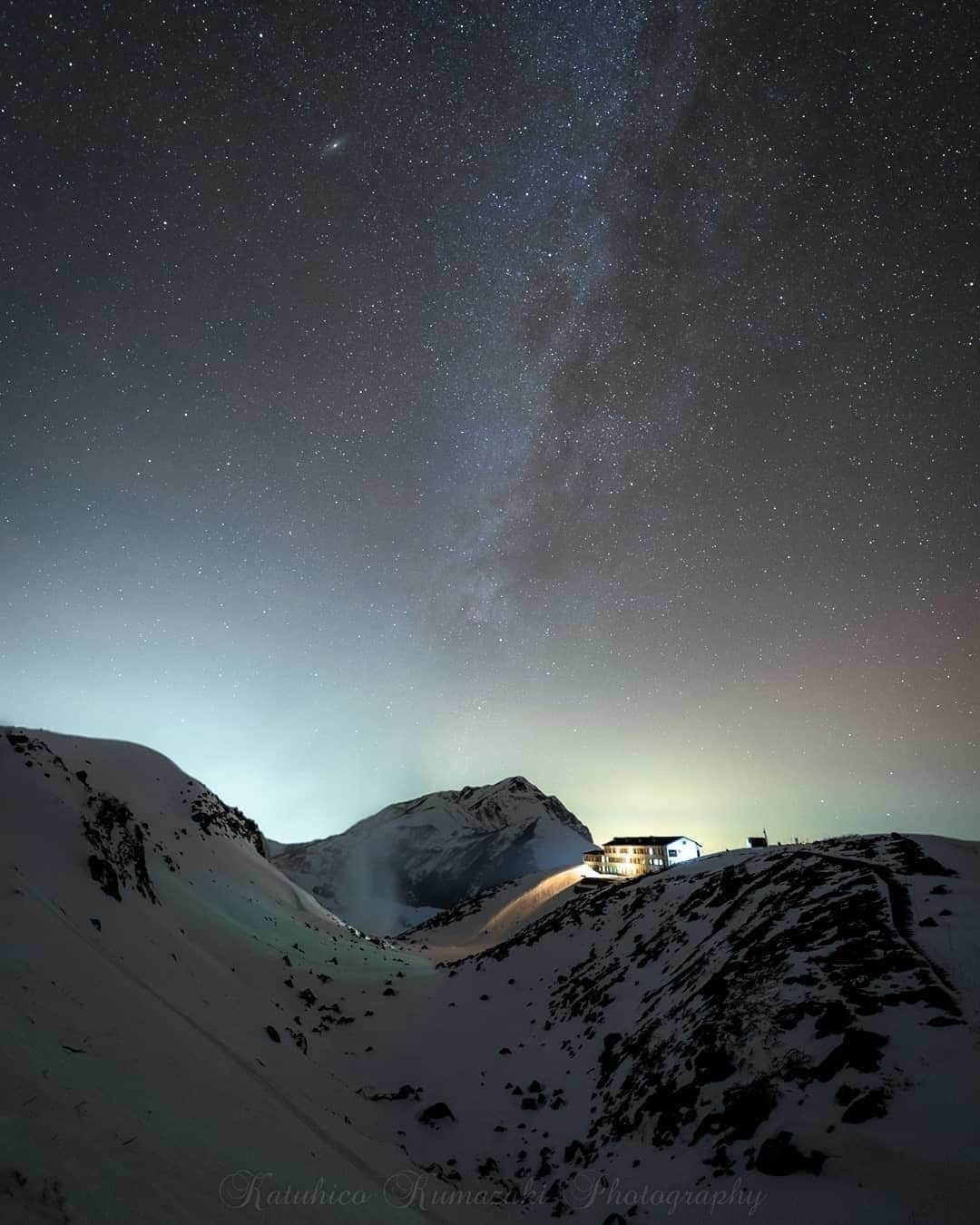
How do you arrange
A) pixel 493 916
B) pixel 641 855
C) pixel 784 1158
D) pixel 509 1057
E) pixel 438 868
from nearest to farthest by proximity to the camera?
1. pixel 784 1158
2. pixel 509 1057
3. pixel 493 916
4. pixel 641 855
5. pixel 438 868

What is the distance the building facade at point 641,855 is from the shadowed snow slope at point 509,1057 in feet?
184

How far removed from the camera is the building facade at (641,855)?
75.8 meters

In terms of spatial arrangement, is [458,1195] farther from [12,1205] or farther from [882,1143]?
[12,1205]

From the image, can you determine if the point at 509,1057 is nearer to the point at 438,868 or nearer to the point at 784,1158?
the point at 784,1158

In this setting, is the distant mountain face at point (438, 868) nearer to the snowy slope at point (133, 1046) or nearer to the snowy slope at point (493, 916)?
the snowy slope at point (493, 916)

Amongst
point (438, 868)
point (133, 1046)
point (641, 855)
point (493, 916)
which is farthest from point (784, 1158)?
point (438, 868)

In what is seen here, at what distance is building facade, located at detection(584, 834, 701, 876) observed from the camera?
7575 centimetres

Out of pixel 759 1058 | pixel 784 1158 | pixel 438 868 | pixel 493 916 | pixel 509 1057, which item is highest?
pixel 759 1058

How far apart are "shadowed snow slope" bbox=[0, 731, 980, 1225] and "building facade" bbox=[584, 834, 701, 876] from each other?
56098mm

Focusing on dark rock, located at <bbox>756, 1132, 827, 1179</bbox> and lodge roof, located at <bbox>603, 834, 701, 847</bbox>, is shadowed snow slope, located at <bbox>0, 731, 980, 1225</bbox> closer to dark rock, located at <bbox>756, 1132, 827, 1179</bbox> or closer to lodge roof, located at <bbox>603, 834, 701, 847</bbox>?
dark rock, located at <bbox>756, 1132, 827, 1179</bbox>

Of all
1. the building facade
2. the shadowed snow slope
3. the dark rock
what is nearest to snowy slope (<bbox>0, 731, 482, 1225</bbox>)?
the shadowed snow slope

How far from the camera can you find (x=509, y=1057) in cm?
1817

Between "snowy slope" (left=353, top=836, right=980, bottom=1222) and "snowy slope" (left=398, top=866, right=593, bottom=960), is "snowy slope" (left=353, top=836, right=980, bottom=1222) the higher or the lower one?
the higher one

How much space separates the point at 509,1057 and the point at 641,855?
66.0m
